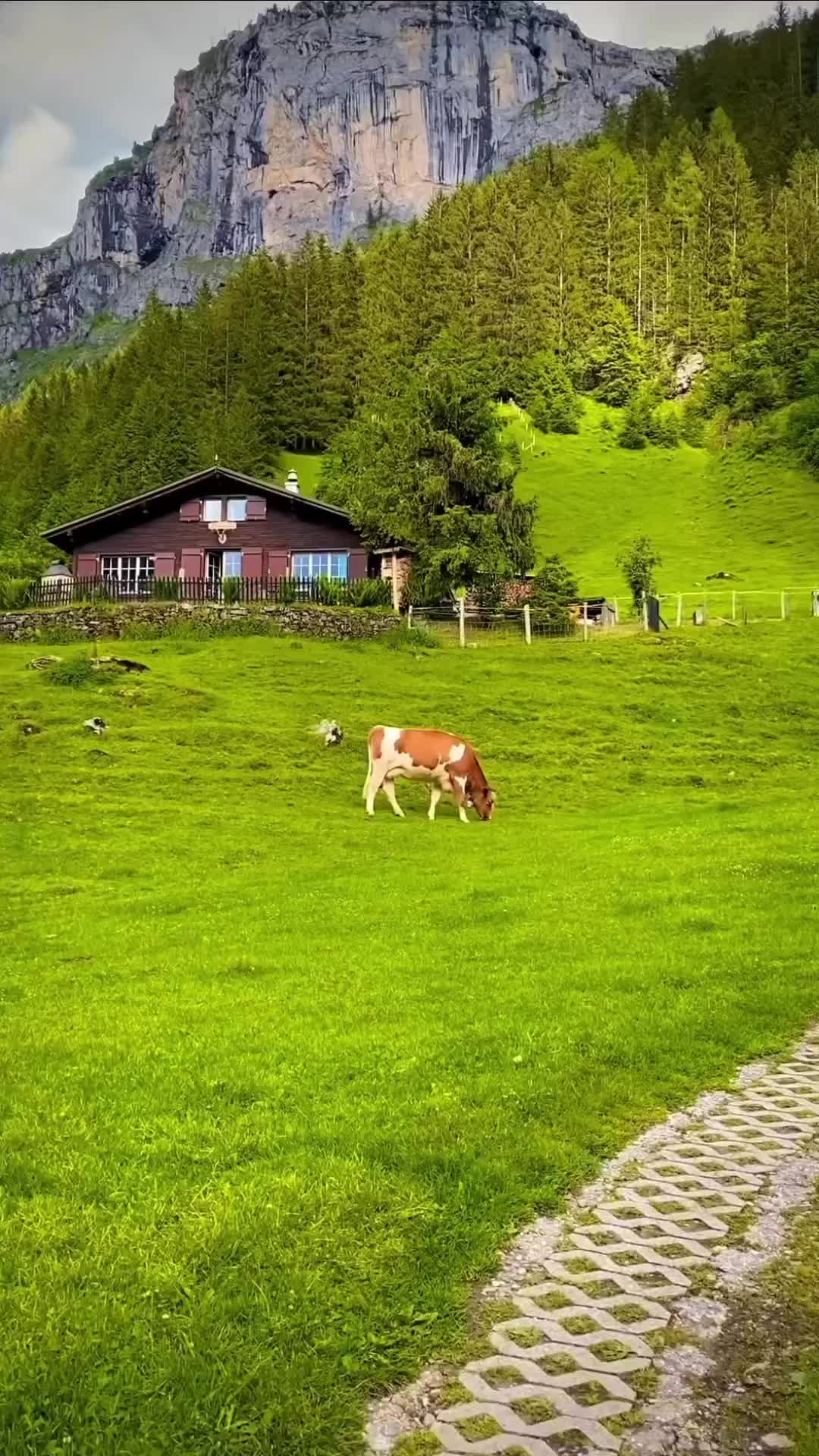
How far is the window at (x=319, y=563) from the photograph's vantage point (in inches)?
2003

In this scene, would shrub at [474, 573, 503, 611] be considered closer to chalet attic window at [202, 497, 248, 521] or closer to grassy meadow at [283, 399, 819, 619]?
grassy meadow at [283, 399, 819, 619]

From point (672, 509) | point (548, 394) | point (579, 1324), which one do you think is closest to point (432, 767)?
point (579, 1324)

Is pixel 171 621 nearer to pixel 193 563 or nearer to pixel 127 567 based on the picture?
pixel 193 563

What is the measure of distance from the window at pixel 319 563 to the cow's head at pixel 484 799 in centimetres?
3103

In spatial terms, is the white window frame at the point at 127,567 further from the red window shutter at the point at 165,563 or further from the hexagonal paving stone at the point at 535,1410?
the hexagonal paving stone at the point at 535,1410

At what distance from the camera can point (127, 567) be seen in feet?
171

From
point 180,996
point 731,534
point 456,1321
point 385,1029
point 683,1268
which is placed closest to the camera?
point 456,1321

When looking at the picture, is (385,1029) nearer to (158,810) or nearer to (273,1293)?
(273,1293)

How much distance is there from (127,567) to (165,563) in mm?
2339

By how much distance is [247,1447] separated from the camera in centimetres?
334

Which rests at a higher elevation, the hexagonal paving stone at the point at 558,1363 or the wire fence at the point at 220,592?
the wire fence at the point at 220,592

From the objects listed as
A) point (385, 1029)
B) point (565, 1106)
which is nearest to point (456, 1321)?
point (565, 1106)

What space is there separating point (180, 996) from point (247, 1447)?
6125 mm

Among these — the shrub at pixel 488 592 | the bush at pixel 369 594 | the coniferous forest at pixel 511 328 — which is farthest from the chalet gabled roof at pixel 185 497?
the coniferous forest at pixel 511 328
